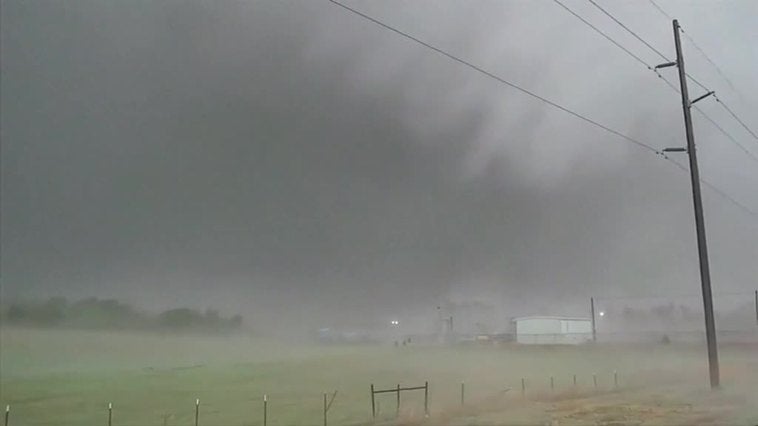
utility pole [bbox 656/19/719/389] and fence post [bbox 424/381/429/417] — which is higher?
utility pole [bbox 656/19/719/389]

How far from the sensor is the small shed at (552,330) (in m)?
20.3

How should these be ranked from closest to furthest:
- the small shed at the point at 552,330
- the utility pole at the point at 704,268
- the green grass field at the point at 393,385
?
1. the green grass field at the point at 393,385
2. the utility pole at the point at 704,268
3. the small shed at the point at 552,330

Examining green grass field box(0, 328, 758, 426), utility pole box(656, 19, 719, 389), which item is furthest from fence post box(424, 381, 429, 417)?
utility pole box(656, 19, 719, 389)

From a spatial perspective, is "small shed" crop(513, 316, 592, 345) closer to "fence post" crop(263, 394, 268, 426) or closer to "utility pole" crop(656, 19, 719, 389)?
"utility pole" crop(656, 19, 719, 389)

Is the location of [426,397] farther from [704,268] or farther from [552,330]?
[704,268]

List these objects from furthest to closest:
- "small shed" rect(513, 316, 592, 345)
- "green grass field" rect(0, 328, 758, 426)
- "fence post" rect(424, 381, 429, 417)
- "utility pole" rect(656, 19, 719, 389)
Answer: "small shed" rect(513, 316, 592, 345)
"utility pole" rect(656, 19, 719, 389)
"fence post" rect(424, 381, 429, 417)
"green grass field" rect(0, 328, 758, 426)

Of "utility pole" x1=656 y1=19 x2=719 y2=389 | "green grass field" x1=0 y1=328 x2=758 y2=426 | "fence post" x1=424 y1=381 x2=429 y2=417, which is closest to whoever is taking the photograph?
"green grass field" x1=0 y1=328 x2=758 y2=426

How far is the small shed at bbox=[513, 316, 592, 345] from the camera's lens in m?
20.3

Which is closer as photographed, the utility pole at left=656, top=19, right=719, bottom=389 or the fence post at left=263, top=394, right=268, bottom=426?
the fence post at left=263, top=394, right=268, bottom=426

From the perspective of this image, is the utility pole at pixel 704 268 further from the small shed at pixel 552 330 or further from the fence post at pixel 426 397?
the fence post at pixel 426 397

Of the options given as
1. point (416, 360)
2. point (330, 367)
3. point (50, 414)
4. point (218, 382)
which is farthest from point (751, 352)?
point (50, 414)

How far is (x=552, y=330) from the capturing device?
21.7m

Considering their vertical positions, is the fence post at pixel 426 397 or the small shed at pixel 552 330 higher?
the small shed at pixel 552 330

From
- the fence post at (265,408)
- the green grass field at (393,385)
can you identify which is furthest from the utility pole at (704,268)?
the fence post at (265,408)
